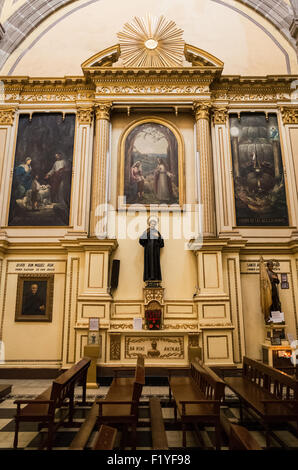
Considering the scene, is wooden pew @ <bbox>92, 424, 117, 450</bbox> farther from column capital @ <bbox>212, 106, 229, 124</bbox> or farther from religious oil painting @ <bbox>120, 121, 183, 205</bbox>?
column capital @ <bbox>212, 106, 229, 124</bbox>

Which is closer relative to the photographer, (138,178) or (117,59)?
(138,178)

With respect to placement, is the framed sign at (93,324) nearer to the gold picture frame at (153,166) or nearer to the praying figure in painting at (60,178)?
the gold picture frame at (153,166)

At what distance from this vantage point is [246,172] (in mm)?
9641

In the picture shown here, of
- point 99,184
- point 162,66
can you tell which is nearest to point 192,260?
point 99,184

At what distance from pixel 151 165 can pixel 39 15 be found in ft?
21.3

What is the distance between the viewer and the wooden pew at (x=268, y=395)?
3605 millimetres

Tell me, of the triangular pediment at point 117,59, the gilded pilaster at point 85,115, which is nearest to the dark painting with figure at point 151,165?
the gilded pilaster at point 85,115

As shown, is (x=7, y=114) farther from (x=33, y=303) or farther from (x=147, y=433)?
(x=147, y=433)

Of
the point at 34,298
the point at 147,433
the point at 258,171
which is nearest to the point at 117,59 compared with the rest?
the point at 258,171

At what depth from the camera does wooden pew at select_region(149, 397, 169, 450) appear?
3521 mm

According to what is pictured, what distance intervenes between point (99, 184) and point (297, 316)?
20.6ft

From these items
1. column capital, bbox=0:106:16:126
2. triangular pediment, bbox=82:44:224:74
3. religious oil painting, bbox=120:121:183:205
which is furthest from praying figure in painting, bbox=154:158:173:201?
column capital, bbox=0:106:16:126

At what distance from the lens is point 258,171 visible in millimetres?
9648

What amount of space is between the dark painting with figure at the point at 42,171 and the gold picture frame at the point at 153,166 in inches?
60.8
